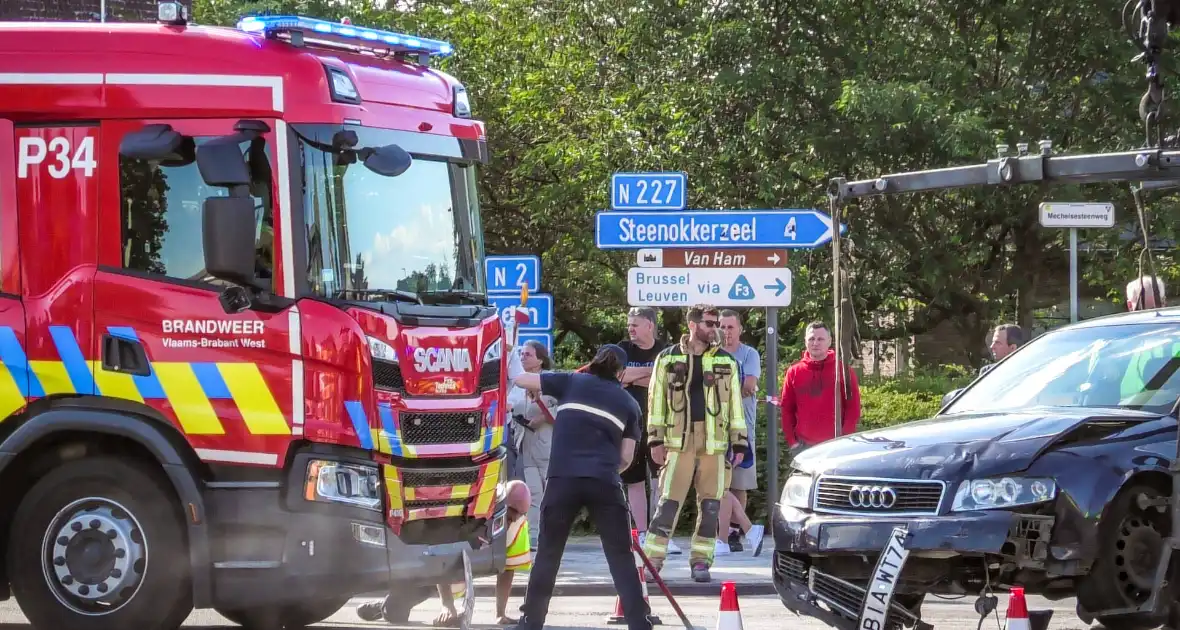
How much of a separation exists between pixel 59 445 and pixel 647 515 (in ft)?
21.1

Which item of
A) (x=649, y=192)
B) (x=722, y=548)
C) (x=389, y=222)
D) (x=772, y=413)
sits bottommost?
(x=722, y=548)

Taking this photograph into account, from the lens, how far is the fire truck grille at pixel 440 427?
29.3 ft

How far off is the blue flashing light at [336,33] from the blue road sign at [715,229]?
4.76 meters

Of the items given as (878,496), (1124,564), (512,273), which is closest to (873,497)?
(878,496)

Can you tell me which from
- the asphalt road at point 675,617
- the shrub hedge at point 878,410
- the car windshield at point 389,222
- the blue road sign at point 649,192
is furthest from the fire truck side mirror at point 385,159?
the shrub hedge at point 878,410

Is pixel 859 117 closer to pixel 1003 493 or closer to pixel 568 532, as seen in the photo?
pixel 568 532

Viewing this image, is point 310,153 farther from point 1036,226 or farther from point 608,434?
point 1036,226

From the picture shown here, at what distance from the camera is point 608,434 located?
9617 mm

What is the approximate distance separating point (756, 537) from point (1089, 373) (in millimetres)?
5242

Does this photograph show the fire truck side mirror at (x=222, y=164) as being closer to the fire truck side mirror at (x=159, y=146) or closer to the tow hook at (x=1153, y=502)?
the fire truck side mirror at (x=159, y=146)

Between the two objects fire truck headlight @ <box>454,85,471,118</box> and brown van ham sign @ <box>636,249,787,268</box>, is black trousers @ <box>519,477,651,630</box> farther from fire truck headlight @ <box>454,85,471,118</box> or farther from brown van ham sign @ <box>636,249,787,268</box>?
brown van ham sign @ <box>636,249,787,268</box>

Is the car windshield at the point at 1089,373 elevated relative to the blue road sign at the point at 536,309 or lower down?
lower down

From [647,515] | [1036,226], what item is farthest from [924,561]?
[1036,226]

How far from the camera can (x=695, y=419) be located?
12.5 m
